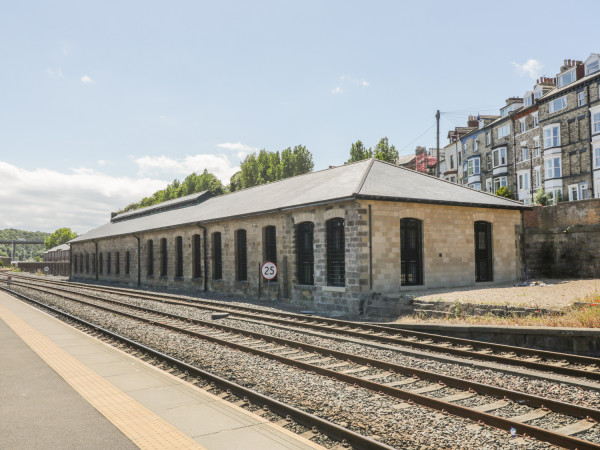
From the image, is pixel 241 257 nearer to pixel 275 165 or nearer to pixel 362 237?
pixel 362 237

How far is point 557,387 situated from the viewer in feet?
22.5

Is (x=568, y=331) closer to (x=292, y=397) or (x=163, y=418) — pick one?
(x=292, y=397)

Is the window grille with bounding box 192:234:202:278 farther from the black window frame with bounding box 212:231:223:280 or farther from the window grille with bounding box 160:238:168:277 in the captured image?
the window grille with bounding box 160:238:168:277

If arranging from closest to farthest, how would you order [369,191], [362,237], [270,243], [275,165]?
[362,237] < [369,191] < [270,243] < [275,165]

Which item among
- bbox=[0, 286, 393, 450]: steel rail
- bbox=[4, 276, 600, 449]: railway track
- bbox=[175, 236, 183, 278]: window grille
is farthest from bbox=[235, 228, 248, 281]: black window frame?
bbox=[0, 286, 393, 450]: steel rail

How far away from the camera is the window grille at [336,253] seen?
55.6ft

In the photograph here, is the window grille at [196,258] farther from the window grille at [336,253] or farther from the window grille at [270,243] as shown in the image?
the window grille at [336,253]

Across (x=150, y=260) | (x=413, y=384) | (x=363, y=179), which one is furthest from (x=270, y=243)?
(x=150, y=260)

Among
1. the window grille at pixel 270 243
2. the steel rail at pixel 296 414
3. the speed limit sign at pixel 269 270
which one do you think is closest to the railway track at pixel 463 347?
the speed limit sign at pixel 269 270

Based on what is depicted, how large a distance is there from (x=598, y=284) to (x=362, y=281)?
27.6 ft

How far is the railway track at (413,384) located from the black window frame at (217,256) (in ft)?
45.2

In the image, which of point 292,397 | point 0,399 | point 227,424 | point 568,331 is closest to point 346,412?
point 292,397

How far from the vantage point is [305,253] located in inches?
739

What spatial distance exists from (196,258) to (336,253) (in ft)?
43.5
